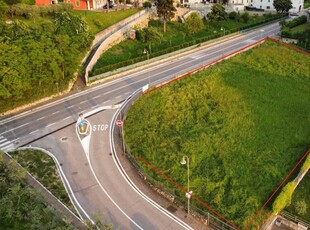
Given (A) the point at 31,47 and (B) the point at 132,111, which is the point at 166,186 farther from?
(A) the point at 31,47

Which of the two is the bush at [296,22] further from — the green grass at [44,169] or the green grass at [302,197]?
the green grass at [44,169]

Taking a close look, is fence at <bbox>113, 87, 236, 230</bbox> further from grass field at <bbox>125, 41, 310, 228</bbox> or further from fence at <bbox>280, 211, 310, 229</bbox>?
fence at <bbox>280, 211, 310, 229</bbox>

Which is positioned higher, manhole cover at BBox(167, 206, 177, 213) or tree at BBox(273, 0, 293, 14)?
tree at BBox(273, 0, 293, 14)

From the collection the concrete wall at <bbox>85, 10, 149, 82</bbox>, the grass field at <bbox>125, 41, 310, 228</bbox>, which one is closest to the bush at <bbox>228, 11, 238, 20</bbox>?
the concrete wall at <bbox>85, 10, 149, 82</bbox>

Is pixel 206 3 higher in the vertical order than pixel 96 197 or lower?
higher

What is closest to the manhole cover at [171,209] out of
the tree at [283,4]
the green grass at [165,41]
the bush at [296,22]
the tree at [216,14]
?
the green grass at [165,41]

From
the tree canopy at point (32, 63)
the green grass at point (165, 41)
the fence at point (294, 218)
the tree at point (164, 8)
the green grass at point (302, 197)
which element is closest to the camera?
the fence at point (294, 218)

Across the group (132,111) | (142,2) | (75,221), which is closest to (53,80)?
(132,111)
